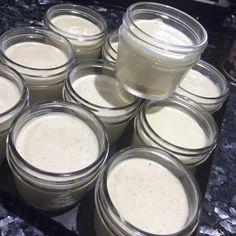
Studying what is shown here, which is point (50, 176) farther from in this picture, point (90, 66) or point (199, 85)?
point (199, 85)

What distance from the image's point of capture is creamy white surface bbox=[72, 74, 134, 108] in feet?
2.42

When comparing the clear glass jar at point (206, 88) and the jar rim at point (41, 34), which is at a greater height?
the jar rim at point (41, 34)

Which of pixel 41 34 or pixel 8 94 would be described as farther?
pixel 41 34

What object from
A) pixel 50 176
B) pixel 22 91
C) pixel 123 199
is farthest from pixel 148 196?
pixel 22 91

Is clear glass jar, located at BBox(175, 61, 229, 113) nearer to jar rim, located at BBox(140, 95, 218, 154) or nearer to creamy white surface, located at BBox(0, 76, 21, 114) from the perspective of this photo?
jar rim, located at BBox(140, 95, 218, 154)

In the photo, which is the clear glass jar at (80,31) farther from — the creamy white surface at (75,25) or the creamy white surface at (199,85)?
the creamy white surface at (199,85)

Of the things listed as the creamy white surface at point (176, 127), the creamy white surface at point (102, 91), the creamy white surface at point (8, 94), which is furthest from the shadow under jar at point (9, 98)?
the creamy white surface at point (176, 127)

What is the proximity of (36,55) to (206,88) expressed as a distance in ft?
1.13

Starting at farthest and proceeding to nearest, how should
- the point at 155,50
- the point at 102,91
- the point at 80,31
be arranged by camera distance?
the point at 80,31, the point at 102,91, the point at 155,50

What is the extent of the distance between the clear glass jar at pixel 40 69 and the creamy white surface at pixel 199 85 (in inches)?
9.3

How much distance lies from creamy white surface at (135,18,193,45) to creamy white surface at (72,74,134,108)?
0.11 meters

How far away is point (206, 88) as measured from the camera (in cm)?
85

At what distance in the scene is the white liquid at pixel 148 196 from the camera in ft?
1.84

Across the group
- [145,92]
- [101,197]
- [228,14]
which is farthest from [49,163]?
[228,14]
